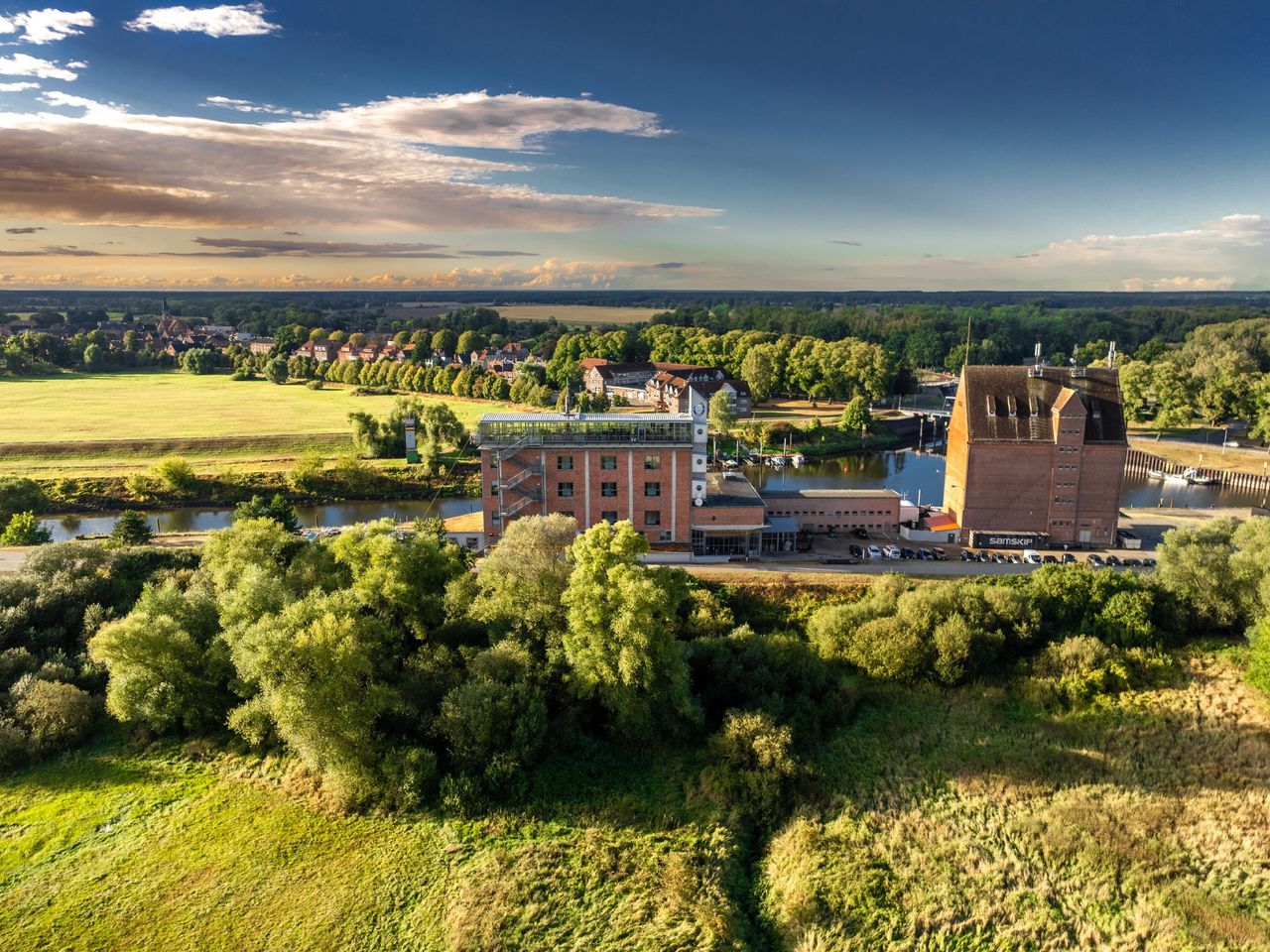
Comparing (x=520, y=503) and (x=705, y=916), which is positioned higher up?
(x=520, y=503)

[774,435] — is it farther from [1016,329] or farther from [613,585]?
[1016,329]

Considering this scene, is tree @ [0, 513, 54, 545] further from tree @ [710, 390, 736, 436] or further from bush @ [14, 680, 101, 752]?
tree @ [710, 390, 736, 436]

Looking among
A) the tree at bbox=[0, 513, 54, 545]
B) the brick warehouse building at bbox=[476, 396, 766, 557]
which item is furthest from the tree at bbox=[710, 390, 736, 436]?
the tree at bbox=[0, 513, 54, 545]

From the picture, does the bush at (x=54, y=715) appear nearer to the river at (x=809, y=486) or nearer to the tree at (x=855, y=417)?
the river at (x=809, y=486)

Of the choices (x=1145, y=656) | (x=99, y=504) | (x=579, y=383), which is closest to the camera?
(x=1145, y=656)

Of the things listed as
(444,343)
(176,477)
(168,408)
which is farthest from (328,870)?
(444,343)

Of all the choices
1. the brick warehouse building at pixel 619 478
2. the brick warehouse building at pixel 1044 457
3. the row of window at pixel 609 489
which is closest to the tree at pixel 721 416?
the brick warehouse building at pixel 1044 457

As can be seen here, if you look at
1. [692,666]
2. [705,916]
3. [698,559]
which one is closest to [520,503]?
[698,559]
